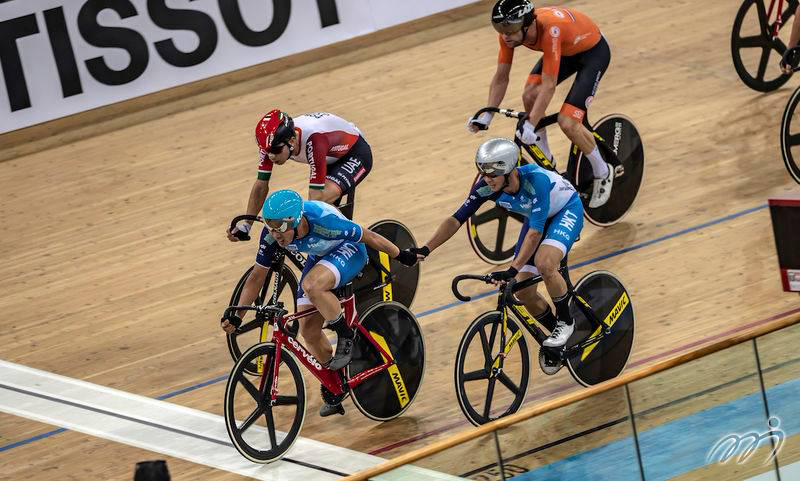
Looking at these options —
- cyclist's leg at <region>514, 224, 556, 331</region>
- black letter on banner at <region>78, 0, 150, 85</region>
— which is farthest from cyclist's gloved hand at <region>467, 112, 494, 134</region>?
black letter on banner at <region>78, 0, 150, 85</region>

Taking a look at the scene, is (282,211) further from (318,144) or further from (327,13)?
(327,13)

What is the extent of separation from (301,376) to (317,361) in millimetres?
153

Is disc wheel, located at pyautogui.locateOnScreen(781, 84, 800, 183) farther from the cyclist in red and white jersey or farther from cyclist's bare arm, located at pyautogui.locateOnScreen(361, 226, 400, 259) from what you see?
cyclist's bare arm, located at pyautogui.locateOnScreen(361, 226, 400, 259)

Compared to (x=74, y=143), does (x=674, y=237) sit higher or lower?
higher

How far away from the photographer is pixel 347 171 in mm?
7492

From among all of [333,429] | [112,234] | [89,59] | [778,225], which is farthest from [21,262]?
[778,225]

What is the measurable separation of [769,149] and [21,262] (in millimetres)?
5789

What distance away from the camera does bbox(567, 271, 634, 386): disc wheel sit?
6.64 metres

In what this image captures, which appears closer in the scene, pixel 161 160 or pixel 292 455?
pixel 292 455

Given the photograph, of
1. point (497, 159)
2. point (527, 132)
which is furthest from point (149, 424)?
point (527, 132)

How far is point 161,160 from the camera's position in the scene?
1108cm

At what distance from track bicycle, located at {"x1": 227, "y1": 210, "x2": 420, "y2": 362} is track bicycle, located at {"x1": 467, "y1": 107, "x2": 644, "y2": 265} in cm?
58

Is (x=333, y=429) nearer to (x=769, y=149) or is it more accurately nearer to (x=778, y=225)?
(x=778, y=225)

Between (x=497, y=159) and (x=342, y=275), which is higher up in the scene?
(x=497, y=159)
